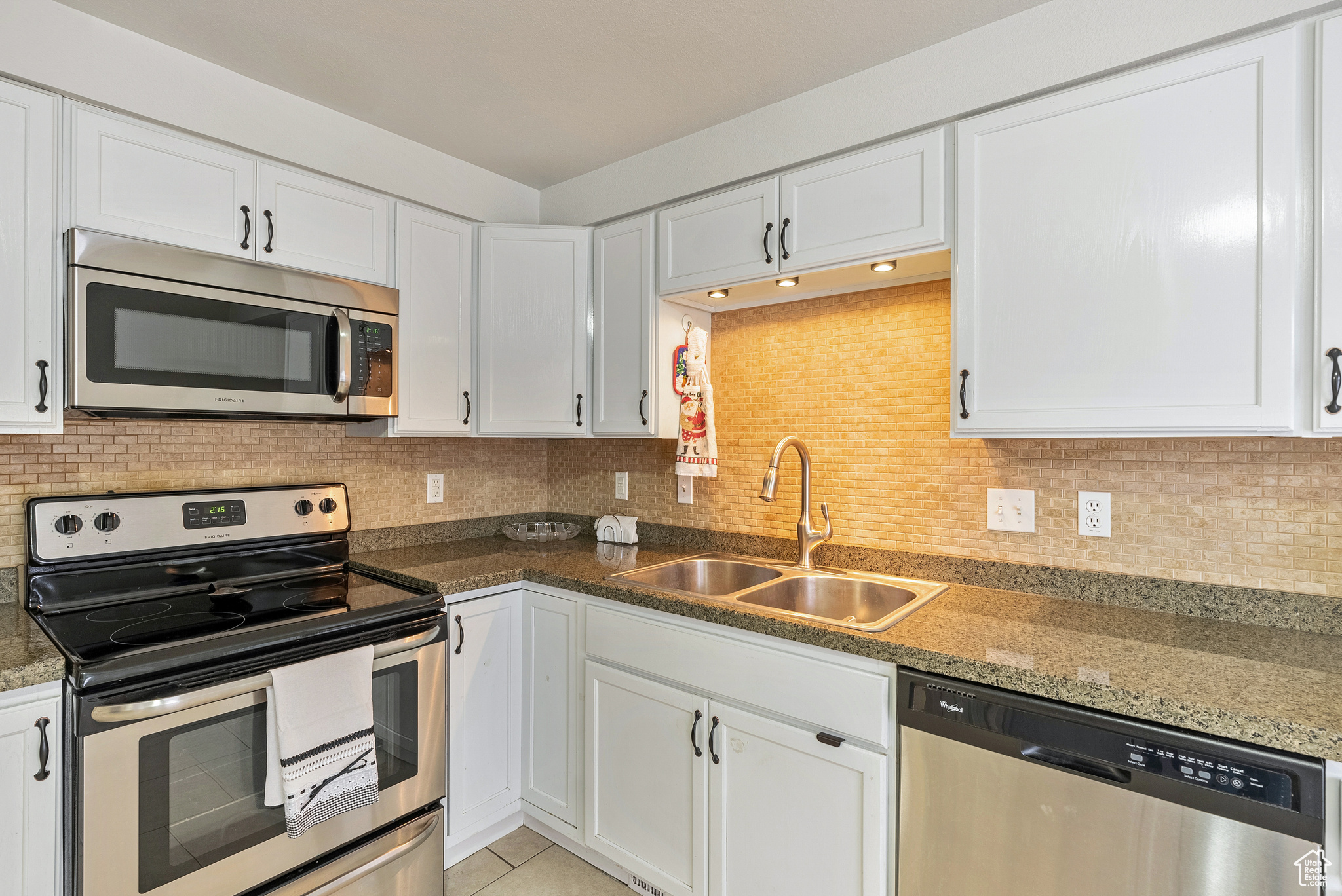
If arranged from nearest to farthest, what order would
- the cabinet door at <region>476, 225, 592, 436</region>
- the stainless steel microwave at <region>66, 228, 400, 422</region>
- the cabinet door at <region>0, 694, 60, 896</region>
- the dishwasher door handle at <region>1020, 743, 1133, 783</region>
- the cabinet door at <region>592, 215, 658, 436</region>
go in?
the dishwasher door handle at <region>1020, 743, 1133, 783</region>, the cabinet door at <region>0, 694, 60, 896</region>, the stainless steel microwave at <region>66, 228, 400, 422</region>, the cabinet door at <region>592, 215, 658, 436</region>, the cabinet door at <region>476, 225, 592, 436</region>

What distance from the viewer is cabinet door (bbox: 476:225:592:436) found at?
245 centimetres

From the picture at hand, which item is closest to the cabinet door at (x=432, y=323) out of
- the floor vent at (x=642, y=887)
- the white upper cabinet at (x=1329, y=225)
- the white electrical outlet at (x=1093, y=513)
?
the floor vent at (x=642, y=887)

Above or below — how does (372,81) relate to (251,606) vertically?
above

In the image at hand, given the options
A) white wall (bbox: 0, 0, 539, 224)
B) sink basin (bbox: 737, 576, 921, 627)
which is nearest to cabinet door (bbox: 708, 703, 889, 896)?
sink basin (bbox: 737, 576, 921, 627)

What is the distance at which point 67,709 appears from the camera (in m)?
1.32

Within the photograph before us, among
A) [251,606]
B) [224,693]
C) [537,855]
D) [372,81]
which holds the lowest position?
[537,855]

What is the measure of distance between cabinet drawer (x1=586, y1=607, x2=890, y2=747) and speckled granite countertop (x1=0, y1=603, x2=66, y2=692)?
1208 millimetres

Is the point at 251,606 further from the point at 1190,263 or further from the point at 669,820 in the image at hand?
the point at 1190,263

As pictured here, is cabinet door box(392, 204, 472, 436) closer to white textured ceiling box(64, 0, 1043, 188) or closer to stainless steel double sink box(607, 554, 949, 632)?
white textured ceiling box(64, 0, 1043, 188)

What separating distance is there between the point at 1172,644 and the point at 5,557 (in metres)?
2.78

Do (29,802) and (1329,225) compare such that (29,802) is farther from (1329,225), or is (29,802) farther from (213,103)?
(1329,225)

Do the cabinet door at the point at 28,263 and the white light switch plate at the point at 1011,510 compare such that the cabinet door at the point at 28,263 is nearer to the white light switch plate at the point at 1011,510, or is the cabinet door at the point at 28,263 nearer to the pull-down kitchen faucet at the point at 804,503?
the pull-down kitchen faucet at the point at 804,503

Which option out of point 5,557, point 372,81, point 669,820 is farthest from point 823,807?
point 372,81

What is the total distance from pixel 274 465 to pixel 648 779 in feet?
5.11
